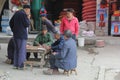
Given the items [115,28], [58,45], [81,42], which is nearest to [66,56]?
[58,45]

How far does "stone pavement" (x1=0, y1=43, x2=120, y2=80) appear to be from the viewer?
10352mm

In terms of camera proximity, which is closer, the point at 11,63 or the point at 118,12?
the point at 11,63

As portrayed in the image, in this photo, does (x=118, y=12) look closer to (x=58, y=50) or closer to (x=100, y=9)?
(x=100, y=9)

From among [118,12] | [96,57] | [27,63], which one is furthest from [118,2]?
[27,63]

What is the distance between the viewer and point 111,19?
51.9ft

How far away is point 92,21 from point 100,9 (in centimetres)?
65

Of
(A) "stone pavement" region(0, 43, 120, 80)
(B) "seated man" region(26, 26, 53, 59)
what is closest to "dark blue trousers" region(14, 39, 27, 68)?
(A) "stone pavement" region(0, 43, 120, 80)

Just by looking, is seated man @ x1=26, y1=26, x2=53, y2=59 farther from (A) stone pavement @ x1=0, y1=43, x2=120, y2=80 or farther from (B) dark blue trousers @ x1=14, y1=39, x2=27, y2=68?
(A) stone pavement @ x1=0, y1=43, x2=120, y2=80

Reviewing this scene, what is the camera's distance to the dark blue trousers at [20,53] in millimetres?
11047

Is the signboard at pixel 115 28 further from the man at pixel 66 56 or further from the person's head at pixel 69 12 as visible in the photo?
the man at pixel 66 56

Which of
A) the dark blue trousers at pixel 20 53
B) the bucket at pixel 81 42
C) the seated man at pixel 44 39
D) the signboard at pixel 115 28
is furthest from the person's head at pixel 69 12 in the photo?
the signboard at pixel 115 28

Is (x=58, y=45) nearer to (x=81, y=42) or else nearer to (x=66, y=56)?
(x=66, y=56)

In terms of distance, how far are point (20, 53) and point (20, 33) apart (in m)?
0.53

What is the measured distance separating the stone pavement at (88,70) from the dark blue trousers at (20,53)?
23 centimetres
